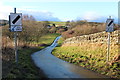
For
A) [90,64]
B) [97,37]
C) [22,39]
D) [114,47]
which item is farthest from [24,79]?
[22,39]

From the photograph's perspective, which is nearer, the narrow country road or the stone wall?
the narrow country road

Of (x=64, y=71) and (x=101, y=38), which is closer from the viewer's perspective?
(x=64, y=71)

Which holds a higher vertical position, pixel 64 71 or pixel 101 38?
pixel 101 38

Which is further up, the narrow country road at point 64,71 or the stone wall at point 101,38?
the stone wall at point 101,38

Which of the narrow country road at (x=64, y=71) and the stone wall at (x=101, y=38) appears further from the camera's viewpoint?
the stone wall at (x=101, y=38)

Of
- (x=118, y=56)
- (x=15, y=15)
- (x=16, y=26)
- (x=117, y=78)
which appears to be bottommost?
(x=117, y=78)

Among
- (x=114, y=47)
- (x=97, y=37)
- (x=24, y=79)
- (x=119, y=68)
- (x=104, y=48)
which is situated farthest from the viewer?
(x=97, y=37)

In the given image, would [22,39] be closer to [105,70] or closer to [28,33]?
[28,33]

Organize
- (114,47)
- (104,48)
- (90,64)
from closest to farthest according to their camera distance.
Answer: (90,64) < (114,47) < (104,48)

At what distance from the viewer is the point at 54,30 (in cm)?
8775

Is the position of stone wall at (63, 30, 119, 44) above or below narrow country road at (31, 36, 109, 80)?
above

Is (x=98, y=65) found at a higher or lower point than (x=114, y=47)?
lower

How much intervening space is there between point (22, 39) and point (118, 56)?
24.4 metres

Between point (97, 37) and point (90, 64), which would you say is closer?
point (90, 64)
